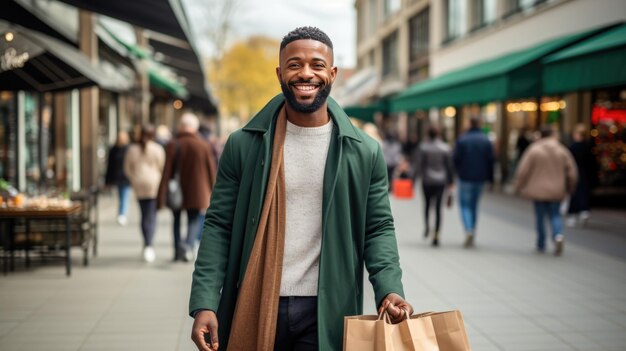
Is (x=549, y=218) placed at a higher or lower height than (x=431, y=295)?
higher

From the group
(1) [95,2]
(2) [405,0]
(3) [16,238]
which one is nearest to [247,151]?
(1) [95,2]

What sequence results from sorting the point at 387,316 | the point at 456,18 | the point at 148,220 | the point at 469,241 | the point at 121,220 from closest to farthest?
the point at 387,316 → the point at 148,220 → the point at 469,241 → the point at 121,220 → the point at 456,18

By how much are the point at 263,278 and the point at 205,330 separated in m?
0.27

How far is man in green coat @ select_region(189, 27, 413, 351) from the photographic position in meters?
2.45

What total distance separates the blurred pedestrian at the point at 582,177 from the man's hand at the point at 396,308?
11.2 meters

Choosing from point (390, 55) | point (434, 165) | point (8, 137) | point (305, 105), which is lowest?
point (434, 165)

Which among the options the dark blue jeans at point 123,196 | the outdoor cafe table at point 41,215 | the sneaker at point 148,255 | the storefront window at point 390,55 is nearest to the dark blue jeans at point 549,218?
the sneaker at point 148,255

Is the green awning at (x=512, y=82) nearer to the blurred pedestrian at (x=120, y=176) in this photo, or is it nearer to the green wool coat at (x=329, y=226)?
the blurred pedestrian at (x=120, y=176)

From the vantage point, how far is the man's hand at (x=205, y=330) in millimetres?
2365

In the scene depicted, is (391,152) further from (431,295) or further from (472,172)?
(431,295)

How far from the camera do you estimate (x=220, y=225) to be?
260cm

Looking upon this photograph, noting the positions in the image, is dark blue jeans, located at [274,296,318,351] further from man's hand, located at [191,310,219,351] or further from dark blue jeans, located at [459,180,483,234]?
dark blue jeans, located at [459,180,483,234]

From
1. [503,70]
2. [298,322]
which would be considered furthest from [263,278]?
[503,70]

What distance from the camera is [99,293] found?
7.06 metres
